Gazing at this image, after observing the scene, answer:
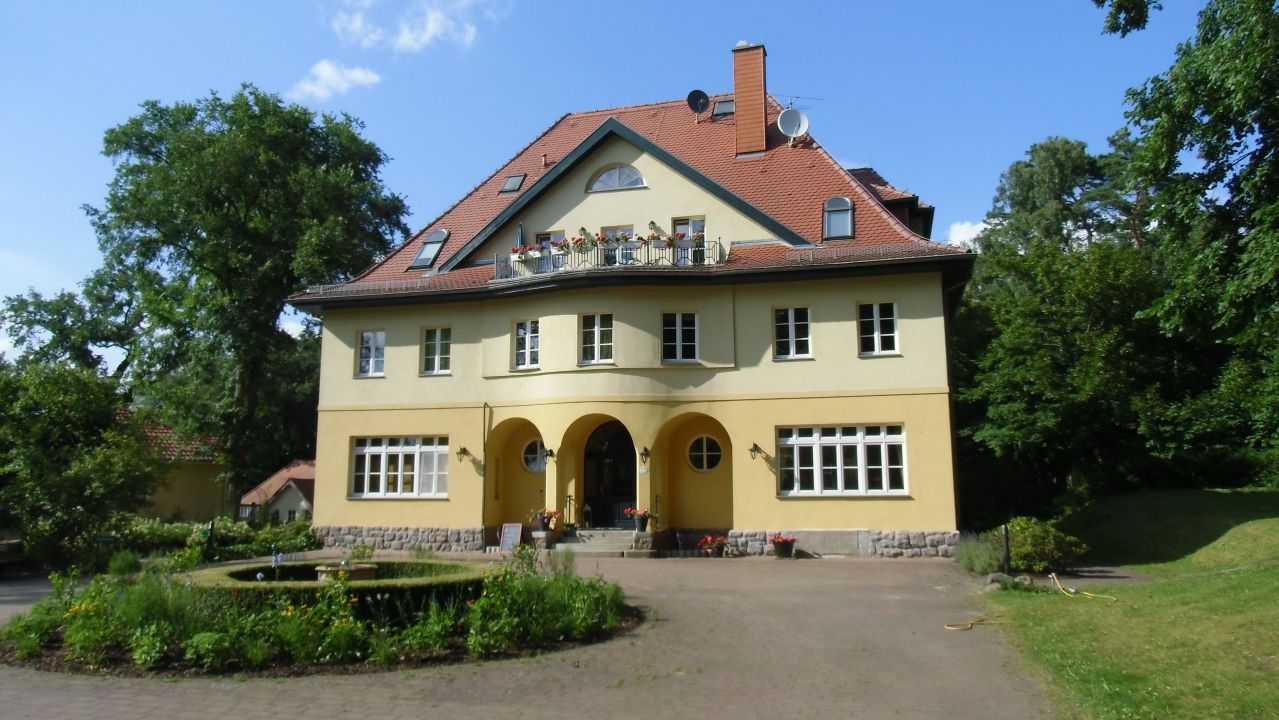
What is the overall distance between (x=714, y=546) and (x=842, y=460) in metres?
3.67

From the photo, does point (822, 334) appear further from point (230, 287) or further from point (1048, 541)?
point (230, 287)

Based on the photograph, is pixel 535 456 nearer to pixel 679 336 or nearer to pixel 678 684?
pixel 679 336

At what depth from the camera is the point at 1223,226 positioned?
1234cm

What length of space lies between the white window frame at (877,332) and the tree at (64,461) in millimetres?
16489

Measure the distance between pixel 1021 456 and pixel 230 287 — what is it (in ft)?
91.8

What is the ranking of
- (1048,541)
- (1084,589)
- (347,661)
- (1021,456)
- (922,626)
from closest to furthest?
(347,661), (922,626), (1084,589), (1048,541), (1021,456)

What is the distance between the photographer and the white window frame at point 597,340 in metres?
22.1

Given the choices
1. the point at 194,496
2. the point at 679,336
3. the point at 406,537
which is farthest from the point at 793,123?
the point at 194,496

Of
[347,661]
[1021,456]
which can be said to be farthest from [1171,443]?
[347,661]

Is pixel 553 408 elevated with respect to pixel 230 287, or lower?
lower

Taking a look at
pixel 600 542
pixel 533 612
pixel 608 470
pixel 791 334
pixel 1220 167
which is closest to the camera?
pixel 533 612

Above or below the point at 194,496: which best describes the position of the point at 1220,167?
above

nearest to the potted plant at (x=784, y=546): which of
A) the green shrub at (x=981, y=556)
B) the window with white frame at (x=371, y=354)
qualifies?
the green shrub at (x=981, y=556)

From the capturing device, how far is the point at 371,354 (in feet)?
81.5
